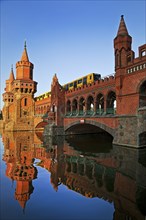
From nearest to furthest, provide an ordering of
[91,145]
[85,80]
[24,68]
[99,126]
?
[91,145] → [99,126] → [85,80] → [24,68]

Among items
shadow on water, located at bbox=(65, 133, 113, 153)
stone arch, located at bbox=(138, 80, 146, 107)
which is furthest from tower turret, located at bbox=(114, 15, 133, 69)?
shadow on water, located at bbox=(65, 133, 113, 153)

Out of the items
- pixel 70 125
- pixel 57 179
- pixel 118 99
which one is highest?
pixel 118 99

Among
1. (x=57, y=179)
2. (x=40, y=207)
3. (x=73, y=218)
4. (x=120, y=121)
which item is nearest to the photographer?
(x=73, y=218)

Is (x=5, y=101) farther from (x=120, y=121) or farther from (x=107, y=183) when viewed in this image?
(x=107, y=183)

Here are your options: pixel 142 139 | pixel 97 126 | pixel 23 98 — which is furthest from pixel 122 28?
pixel 23 98

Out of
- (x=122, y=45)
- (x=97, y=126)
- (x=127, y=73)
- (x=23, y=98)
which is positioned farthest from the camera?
(x=23, y=98)

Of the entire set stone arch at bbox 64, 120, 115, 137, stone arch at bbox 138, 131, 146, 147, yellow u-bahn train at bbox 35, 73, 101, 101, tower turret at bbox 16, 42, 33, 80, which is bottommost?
stone arch at bbox 138, 131, 146, 147

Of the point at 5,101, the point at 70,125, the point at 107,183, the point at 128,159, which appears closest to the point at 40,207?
the point at 107,183

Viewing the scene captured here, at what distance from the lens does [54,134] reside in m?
32.2

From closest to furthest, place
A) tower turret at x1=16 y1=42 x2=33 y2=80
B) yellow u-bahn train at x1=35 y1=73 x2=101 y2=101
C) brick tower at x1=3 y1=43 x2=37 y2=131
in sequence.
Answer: yellow u-bahn train at x1=35 y1=73 x2=101 y2=101
brick tower at x1=3 y1=43 x2=37 y2=131
tower turret at x1=16 y1=42 x2=33 y2=80

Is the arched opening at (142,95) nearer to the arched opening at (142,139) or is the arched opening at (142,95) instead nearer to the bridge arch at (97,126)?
the arched opening at (142,139)

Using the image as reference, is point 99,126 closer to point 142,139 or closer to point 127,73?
point 142,139

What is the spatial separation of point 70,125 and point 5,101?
113 ft

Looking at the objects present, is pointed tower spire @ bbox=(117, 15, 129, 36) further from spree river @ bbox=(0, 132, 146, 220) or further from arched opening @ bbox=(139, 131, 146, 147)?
spree river @ bbox=(0, 132, 146, 220)
